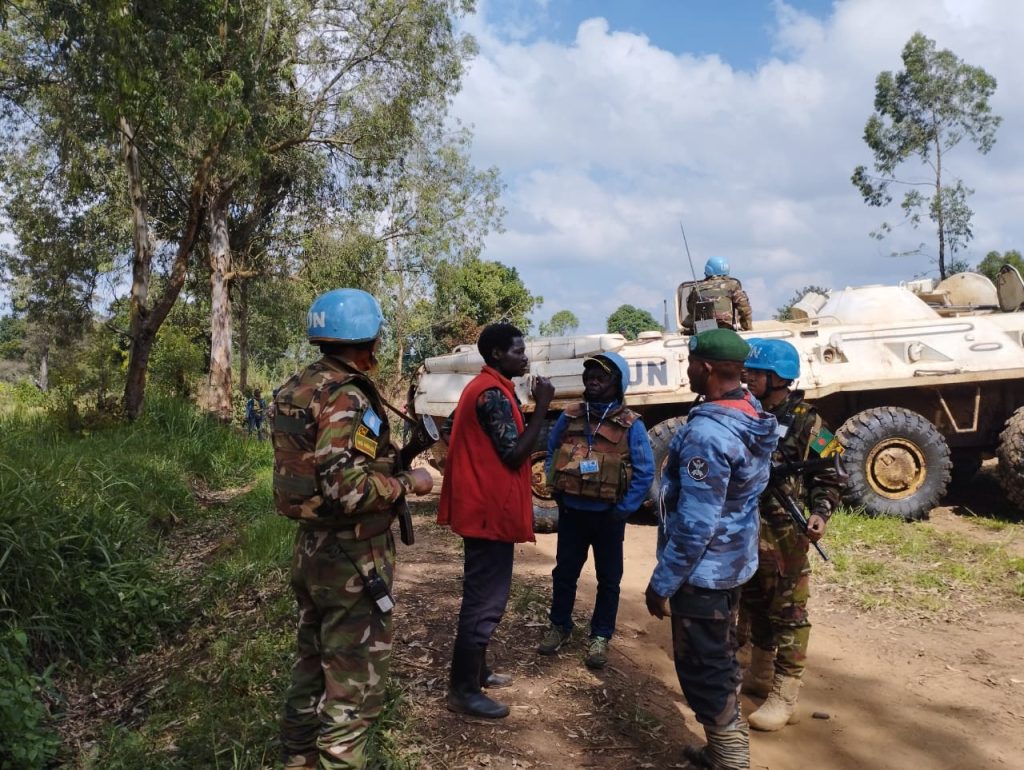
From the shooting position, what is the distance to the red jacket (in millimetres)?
3135

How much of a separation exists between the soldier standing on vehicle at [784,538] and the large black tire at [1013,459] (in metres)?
4.47

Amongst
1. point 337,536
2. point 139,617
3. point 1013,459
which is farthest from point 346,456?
point 1013,459

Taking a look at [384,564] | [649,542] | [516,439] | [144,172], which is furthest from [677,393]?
[144,172]

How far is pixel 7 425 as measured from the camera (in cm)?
814

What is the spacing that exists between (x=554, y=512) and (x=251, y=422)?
1011 cm

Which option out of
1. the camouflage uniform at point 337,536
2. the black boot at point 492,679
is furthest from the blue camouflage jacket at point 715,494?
the black boot at point 492,679

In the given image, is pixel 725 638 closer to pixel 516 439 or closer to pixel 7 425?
pixel 516 439

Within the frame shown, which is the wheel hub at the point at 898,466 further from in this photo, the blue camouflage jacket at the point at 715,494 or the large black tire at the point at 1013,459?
the blue camouflage jacket at the point at 715,494

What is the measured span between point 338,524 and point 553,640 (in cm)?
191

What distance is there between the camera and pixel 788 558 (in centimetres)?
333

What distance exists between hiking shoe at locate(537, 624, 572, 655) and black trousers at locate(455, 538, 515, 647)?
2.58 feet

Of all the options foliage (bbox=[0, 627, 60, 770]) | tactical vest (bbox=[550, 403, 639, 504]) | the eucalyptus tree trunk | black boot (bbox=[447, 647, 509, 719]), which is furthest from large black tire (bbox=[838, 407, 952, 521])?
the eucalyptus tree trunk

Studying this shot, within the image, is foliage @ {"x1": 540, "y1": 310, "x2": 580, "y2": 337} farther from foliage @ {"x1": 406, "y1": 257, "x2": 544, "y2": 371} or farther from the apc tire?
the apc tire

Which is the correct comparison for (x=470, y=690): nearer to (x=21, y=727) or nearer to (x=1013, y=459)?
(x=21, y=727)
